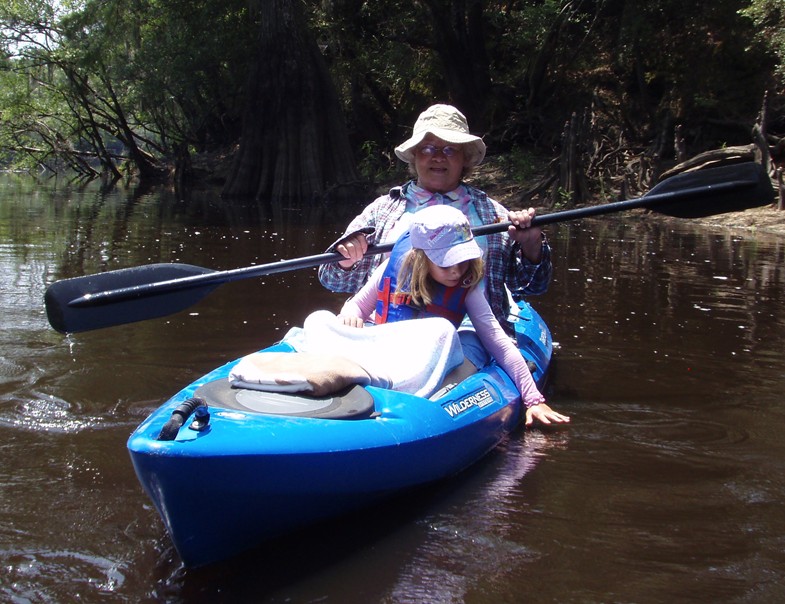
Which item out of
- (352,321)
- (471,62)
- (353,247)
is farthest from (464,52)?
(352,321)

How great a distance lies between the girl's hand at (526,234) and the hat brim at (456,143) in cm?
32

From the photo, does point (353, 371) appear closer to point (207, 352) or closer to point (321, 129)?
point (207, 352)

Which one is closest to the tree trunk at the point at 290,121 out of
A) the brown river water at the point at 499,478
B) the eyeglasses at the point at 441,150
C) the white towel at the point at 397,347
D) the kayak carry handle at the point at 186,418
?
the brown river water at the point at 499,478

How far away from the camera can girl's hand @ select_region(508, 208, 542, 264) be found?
3.91 m

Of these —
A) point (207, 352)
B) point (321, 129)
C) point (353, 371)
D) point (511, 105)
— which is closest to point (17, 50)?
point (321, 129)

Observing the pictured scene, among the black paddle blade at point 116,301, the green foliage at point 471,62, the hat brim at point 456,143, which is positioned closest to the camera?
the black paddle blade at point 116,301

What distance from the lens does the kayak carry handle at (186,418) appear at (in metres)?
2.34

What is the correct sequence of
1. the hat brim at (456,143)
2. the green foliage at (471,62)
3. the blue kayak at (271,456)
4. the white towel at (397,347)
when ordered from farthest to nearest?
the green foliage at (471,62)
the hat brim at (456,143)
the white towel at (397,347)
the blue kayak at (271,456)

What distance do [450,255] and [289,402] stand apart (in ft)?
3.34

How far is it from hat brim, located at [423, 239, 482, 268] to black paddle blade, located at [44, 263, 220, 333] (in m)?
1.05

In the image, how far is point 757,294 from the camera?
23.2 ft

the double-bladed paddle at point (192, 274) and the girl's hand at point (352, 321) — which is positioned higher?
the double-bladed paddle at point (192, 274)

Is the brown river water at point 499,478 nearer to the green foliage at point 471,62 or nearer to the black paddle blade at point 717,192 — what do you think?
the black paddle blade at point 717,192

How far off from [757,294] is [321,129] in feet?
43.3
